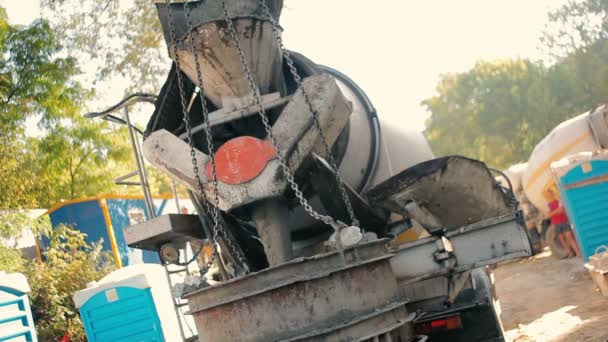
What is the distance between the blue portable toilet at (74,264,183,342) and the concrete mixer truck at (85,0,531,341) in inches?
155

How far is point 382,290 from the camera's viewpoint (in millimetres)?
3338

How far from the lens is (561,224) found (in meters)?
13.2

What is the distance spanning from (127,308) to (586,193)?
21.4ft

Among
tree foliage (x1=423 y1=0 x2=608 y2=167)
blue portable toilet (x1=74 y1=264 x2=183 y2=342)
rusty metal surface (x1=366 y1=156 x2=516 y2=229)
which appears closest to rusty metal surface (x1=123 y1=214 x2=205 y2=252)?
rusty metal surface (x1=366 y1=156 x2=516 y2=229)

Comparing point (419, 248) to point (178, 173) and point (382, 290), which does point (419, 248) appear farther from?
point (178, 173)

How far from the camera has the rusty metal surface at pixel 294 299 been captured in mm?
3123

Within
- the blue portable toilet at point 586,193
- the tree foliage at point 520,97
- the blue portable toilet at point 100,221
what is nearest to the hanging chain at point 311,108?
the blue portable toilet at point 586,193

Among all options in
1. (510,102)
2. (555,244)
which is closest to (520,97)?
(510,102)

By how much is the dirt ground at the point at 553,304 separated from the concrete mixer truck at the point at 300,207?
2.03 m

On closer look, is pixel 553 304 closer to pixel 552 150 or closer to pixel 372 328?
pixel 552 150

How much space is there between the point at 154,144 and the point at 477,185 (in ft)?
7.16

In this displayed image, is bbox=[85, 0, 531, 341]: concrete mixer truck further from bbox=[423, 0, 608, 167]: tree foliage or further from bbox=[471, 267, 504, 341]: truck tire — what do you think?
bbox=[423, 0, 608, 167]: tree foliage

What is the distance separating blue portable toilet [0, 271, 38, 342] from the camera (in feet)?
26.4

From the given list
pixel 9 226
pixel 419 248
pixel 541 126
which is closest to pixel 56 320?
pixel 9 226
